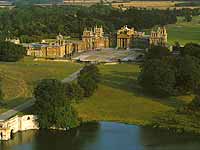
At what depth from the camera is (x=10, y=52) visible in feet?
221

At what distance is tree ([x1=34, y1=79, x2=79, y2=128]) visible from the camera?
38094 millimetres

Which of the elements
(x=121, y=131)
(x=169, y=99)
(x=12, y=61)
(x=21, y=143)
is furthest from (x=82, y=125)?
(x=12, y=61)

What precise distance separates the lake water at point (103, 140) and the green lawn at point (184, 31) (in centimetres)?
5000

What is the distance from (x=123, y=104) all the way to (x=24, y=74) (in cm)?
1519

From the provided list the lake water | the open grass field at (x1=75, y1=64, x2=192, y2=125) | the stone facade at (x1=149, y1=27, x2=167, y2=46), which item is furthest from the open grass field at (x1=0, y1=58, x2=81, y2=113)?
the stone facade at (x1=149, y1=27, x2=167, y2=46)

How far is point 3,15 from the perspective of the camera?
11406 centimetres

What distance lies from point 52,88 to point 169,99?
11.4 m

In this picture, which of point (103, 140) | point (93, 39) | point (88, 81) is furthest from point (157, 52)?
point (103, 140)

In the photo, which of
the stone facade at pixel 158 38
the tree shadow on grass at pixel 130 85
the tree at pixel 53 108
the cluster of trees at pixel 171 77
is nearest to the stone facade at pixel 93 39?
the stone facade at pixel 158 38

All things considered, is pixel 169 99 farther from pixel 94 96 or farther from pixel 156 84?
pixel 94 96

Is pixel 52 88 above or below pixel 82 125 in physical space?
above

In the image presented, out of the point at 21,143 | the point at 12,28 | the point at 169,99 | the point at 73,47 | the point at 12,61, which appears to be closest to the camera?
the point at 21,143

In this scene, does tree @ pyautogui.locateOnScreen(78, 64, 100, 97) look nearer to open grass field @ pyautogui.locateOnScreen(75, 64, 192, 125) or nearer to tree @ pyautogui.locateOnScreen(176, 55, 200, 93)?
open grass field @ pyautogui.locateOnScreen(75, 64, 192, 125)

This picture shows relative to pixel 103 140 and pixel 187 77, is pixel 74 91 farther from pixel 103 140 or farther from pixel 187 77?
pixel 187 77
